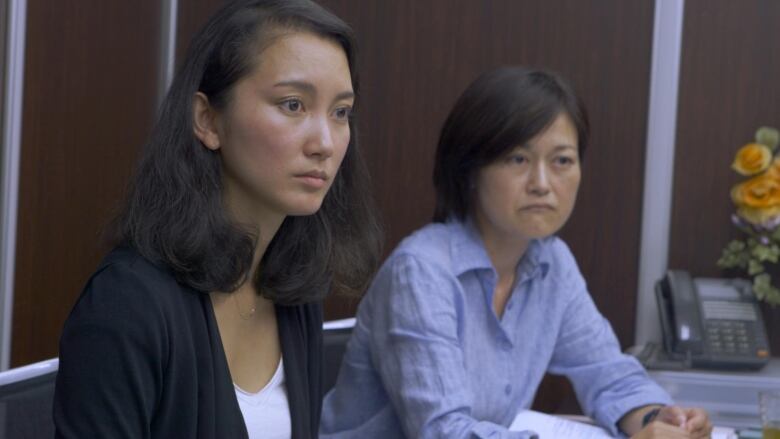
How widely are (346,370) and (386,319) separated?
0.43 ft

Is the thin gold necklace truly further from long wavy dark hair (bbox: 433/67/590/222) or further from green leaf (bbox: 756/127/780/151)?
green leaf (bbox: 756/127/780/151)

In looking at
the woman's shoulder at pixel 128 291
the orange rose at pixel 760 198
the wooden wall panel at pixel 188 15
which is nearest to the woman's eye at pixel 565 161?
the orange rose at pixel 760 198

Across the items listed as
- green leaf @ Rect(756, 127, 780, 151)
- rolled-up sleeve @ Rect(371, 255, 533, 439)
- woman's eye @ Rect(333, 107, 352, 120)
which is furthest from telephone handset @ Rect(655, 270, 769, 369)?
woman's eye @ Rect(333, 107, 352, 120)

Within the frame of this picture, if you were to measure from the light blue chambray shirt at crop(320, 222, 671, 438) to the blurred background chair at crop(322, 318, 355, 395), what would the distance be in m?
0.03

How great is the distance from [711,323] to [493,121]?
2.50 ft

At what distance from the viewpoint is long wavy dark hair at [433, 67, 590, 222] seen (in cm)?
201

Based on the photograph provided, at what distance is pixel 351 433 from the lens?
193 centimetres

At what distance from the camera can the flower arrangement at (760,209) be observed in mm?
2576

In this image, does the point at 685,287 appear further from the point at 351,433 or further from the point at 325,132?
the point at 325,132

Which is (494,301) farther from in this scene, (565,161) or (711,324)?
(711,324)

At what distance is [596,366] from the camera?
2125 mm

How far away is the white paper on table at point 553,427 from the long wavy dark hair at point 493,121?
0.40 metres

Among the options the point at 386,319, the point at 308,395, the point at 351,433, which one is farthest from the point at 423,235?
the point at 308,395

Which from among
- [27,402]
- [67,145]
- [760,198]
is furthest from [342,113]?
[760,198]
